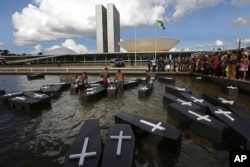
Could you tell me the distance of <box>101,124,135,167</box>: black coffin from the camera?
5.50 meters

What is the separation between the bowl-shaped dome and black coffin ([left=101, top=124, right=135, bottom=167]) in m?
104

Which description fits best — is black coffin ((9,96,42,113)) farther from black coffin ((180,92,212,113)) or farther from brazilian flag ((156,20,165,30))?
brazilian flag ((156,20,165,30))

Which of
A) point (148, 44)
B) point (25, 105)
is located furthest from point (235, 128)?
point (148, 44)

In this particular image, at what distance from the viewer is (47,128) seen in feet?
31.9

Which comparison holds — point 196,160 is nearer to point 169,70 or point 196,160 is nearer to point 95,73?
point 169,70

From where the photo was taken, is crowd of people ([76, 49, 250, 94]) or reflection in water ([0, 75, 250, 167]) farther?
crowd of people ([76, 49, 250, 94])

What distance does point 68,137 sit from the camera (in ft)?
28.4

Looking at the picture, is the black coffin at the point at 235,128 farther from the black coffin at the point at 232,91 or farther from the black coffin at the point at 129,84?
the black coffin at the point at 129,84

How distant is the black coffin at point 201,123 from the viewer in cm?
→ 780

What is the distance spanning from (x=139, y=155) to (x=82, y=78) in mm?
11868

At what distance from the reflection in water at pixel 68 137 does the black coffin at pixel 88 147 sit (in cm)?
82

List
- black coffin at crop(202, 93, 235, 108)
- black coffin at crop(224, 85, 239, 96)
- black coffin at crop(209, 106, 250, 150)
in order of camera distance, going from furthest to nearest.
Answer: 1. black coffin at crop(224, 85, 239, 96)
2. black coffin at crop(202, 93, 235, 108)
3. black coffin at crop(209, 106, 250, 150)

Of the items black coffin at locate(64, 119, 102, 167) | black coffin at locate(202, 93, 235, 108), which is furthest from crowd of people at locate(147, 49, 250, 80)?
black coffin at locate(64, 119, 102, 167)

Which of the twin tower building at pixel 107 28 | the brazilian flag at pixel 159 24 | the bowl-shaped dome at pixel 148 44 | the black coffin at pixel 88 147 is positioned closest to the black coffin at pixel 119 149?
the black coffin at pixel 88 147
